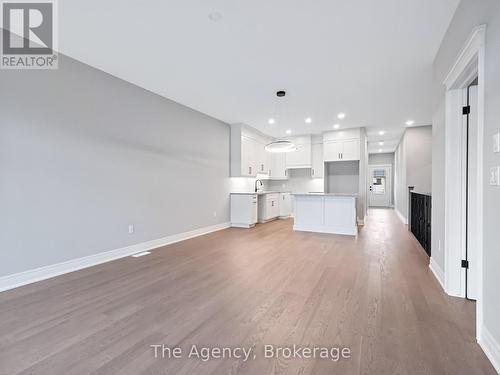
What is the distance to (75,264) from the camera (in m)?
3.07

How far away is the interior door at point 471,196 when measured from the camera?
2209 mm

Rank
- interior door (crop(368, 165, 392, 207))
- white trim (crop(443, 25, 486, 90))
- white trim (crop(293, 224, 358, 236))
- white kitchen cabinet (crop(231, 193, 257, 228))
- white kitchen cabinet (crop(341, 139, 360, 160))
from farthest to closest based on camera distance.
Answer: interior door (crop(368, 165, 392, 207)), white kitchen cabinet (crop(341, 139, 360, 160)), white kitchen cabinet (crop(231, 193, 257, 228)), white trim (crop(293, 224, 358, 236)), white trim (crop(443, 25, 486, 90))

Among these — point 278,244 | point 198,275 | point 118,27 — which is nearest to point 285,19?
point 118,27

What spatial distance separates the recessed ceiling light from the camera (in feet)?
7.46

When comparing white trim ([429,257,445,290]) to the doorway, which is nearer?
the doorway

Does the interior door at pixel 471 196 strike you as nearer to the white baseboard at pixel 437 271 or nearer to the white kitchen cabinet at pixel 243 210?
the white baseboard at pixel 437 271

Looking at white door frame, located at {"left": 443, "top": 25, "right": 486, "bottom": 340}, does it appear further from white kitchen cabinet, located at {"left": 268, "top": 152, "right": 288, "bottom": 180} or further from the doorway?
white kitchen cabinet, located at {"left": 268, "top": 152, "right": 288, "bottom": 180}

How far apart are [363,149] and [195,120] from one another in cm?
480

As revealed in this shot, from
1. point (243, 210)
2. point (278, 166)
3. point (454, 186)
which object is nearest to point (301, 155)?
point (278, 166)

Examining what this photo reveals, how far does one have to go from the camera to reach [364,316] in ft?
6.45

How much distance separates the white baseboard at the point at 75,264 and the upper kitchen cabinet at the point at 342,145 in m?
4.87

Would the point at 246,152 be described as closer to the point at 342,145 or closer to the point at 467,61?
the point at 342,145

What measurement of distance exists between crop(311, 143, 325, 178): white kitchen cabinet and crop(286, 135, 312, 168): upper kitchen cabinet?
5.8 inches

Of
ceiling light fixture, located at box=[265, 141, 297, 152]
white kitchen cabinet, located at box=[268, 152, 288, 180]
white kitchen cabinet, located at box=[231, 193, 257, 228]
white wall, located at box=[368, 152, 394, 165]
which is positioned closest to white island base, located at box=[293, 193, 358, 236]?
white kitchen cabinet, located at box=[231, 193, 257, 228]
